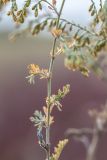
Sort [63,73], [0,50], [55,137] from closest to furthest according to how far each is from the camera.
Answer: [55,137]
[63,73]
[0,50]

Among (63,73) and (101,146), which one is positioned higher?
(63,73)

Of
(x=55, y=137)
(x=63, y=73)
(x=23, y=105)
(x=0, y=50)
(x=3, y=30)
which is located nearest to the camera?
(x=55, y=137)

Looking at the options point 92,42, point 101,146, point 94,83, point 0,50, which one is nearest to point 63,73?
point 94,83

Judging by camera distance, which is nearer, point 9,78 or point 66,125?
point 66,125

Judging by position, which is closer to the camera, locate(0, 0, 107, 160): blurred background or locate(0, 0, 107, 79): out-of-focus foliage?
locate(0, 0, 107, 79): out-of-focus foliage

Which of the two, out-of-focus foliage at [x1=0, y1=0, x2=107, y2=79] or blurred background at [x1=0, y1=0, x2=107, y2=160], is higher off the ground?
blurred background at [x1=0, y1=0, x2=107, y2=160]

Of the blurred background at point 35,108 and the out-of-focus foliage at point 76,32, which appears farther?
the blurred background at point 35,108

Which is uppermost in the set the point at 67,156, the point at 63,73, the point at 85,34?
the point at 63,73

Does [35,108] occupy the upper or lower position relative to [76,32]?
upper

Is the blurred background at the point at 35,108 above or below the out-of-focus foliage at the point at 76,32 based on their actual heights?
above

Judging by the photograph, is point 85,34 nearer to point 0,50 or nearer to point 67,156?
point 67,156

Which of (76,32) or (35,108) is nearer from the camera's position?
(76,32)
